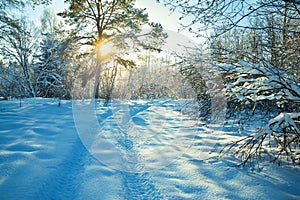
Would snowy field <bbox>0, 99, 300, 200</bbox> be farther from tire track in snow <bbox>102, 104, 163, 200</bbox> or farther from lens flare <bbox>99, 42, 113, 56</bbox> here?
lens flare <bbox>99, 42, 113, 56</bbox>

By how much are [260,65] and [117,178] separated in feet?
7.95

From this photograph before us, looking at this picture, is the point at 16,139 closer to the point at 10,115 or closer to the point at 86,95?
the point at 10,115

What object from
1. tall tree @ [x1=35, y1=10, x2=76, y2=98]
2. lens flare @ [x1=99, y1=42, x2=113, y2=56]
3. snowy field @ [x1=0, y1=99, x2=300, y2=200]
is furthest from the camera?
tall tree @ [x1=35, y1=10, x2=76, y2=98]

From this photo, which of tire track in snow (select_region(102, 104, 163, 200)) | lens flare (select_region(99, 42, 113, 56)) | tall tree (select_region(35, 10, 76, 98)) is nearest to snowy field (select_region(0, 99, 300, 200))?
tire track in snow (select_region(102, 104, 163, 200))

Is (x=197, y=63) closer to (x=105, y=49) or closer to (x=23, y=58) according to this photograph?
(x=105, y=49)

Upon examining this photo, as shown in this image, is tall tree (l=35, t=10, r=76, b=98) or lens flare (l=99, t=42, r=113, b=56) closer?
lens flare (l=99, t=42, r=113, b=56)

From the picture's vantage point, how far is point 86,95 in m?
12.4

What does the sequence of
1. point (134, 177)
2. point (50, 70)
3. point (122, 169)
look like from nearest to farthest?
point (134, 177), point (122, 169), point (50, 70)

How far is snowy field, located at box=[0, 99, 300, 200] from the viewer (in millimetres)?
2121

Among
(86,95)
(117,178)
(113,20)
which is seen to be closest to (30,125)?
(117,178)

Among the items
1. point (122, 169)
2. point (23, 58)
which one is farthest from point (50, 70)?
point (122, 169)

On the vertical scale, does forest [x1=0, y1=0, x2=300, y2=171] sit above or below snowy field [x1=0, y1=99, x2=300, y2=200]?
above

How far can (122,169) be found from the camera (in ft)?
9.02

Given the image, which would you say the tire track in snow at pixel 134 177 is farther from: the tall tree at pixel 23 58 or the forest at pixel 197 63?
the tall tree at pixel 23 58
